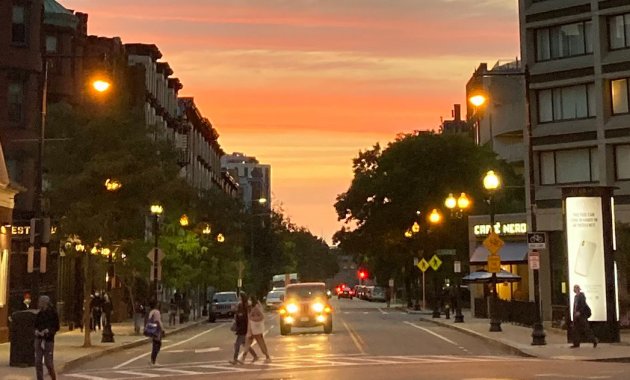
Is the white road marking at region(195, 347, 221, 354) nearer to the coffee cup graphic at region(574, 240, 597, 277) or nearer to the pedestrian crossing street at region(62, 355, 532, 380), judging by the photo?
the pedestrian crossing street at region(62, 355, 532, 380)

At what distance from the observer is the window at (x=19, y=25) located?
166ft

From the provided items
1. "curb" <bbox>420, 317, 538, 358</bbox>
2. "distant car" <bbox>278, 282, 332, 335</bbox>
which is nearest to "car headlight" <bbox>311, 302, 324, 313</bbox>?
"distant car" <bbox>278, 282, 332, 335</bbox>

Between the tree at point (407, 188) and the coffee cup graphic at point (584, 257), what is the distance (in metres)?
44.1

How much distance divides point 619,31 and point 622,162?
674cm

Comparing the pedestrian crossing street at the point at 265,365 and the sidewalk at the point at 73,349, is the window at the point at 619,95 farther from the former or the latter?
the pedestrian crossing street at the point at 265,365

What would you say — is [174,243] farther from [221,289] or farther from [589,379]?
[589,379]

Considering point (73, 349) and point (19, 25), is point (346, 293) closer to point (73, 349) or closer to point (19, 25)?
point (19, 25)

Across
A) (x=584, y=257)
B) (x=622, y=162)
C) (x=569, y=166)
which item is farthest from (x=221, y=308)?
(x=584, y=257)

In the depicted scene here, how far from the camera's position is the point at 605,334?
111 feet

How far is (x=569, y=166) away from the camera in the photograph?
5716 cm

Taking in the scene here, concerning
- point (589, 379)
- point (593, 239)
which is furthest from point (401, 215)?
point (589, 379)

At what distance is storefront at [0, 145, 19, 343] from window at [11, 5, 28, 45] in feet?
45.2

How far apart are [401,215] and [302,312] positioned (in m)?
42.4

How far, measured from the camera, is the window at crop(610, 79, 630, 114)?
54656 mm
